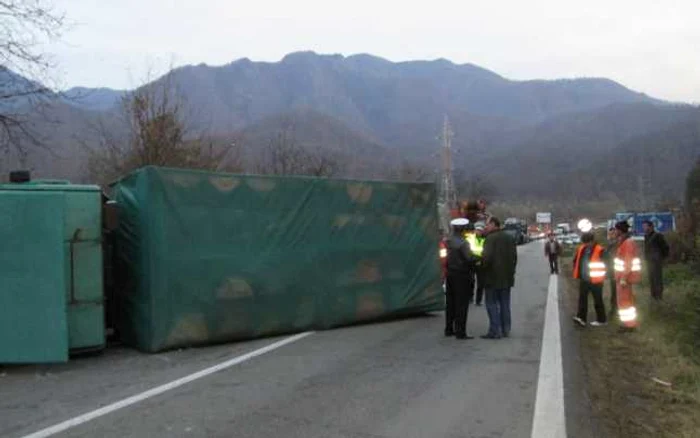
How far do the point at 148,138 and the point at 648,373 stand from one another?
16.6m

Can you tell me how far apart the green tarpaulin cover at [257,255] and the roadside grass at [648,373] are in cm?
347

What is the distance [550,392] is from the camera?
7.46m

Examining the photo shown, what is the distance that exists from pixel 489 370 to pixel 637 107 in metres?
184

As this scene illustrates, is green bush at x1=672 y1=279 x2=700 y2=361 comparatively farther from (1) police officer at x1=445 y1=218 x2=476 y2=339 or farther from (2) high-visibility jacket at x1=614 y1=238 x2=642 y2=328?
(1) police officer at x1=445 y1=218 x2=476 y2=339

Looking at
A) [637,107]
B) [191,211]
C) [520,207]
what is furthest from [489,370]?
[637,107]

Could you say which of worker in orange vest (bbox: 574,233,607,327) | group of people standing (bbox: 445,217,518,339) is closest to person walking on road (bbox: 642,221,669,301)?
worker in orange vest (bbox: 574,233,607,327)

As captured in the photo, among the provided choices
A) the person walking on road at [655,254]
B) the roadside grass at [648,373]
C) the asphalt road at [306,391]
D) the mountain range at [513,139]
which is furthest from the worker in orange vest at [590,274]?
the mountain range at [513,139]

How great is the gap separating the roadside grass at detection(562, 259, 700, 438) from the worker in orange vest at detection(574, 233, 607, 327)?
0.37 metres

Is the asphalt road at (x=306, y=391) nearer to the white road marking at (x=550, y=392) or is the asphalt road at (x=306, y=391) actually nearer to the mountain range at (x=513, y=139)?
the white road marking at (x=550, y=392)

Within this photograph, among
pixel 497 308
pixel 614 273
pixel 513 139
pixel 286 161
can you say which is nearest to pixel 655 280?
pixel 614 273

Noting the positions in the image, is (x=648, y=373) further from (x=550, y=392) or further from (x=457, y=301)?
(x=457, y=301)

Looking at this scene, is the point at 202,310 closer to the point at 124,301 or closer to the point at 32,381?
the point at 124,301

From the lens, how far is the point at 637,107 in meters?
177

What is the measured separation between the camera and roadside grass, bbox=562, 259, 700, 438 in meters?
6.65
